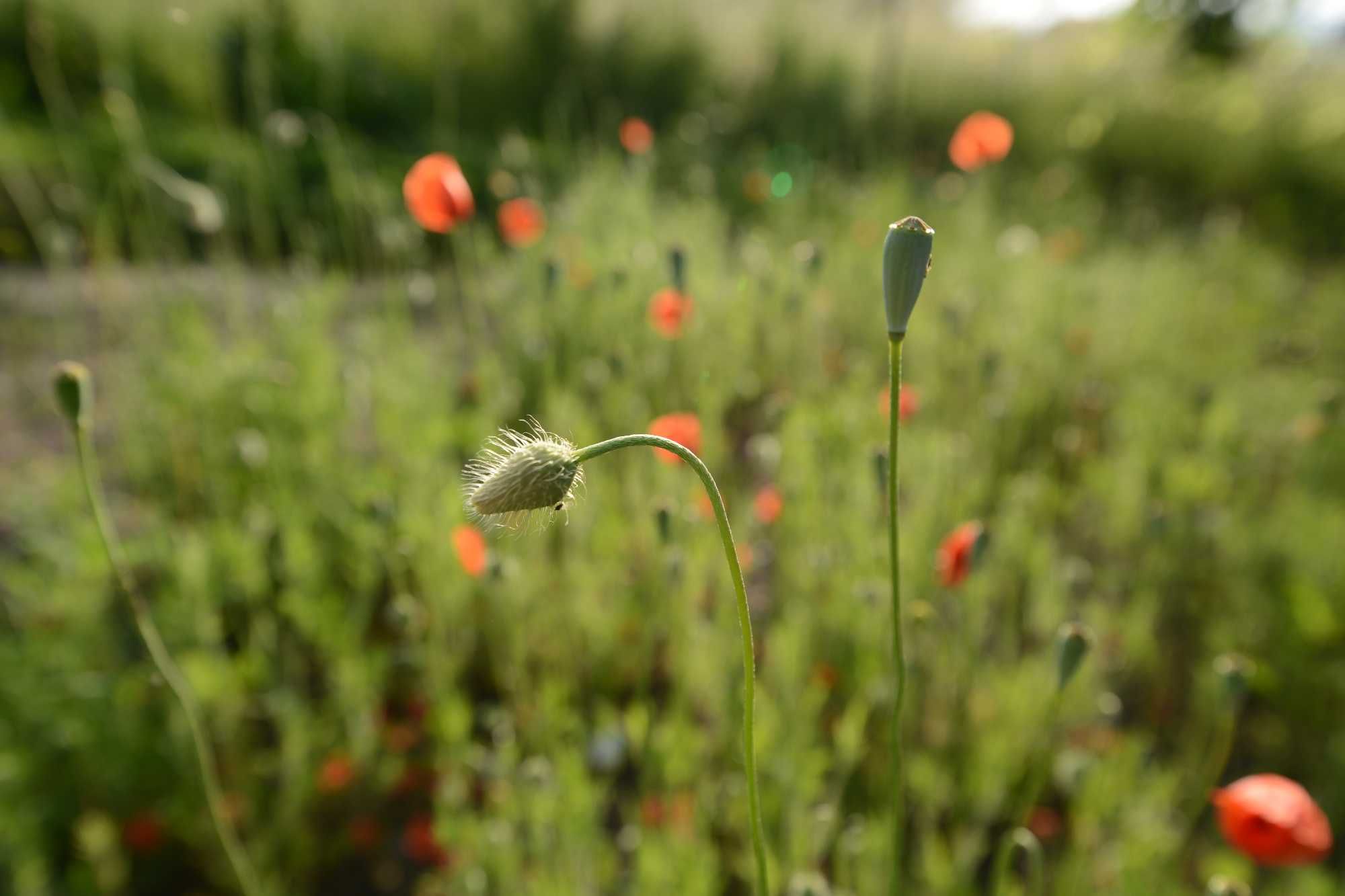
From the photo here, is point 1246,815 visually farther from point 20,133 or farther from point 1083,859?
point 20,133

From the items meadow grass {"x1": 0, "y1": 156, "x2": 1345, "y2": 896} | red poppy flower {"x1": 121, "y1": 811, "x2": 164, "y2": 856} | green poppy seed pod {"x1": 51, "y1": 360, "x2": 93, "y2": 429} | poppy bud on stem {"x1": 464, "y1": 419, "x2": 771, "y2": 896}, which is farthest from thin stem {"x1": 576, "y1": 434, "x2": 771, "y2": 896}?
red poppy flower {"x1": 121, "y1": 811, "x2": 164, "y2": 856}

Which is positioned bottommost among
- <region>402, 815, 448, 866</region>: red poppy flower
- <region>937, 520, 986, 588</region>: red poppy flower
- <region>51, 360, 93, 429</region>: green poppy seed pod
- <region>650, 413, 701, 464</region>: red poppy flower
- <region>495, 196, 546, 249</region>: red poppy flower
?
<region>402, 815, 448, 866</region>: red poppy flower

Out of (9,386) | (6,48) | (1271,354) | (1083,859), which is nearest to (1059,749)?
(1083,859)

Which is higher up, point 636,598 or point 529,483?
point 529,483

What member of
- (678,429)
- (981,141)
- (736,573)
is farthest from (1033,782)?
(981,141)

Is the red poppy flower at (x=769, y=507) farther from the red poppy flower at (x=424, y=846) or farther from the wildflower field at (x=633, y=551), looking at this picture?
the red poppy flower at (x=424, y=846)

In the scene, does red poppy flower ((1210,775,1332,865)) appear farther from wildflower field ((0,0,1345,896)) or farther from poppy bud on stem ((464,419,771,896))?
poppy bud on stem ((464,419,771,896))

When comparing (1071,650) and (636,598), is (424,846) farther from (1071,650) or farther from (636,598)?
(1071,650)
